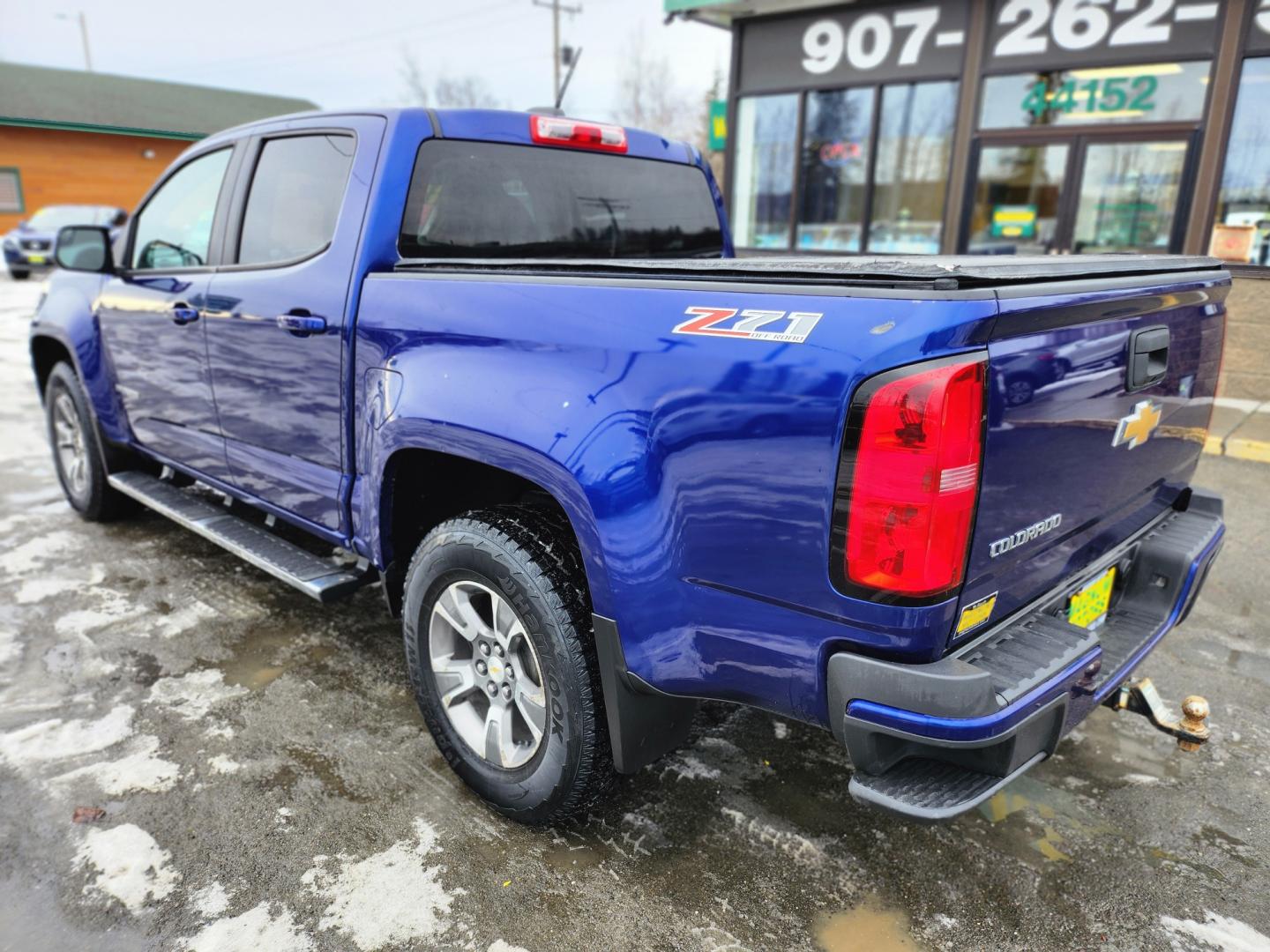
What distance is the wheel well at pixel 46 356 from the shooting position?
4.93m

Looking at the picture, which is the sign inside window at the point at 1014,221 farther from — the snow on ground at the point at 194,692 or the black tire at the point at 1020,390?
the snow on ground at the point at 194,692

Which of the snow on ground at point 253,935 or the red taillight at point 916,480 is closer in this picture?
the red taillight at point 916,480

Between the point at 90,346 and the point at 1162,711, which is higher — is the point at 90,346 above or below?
above

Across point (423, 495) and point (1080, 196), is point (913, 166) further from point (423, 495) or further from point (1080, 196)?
point (423, 495)

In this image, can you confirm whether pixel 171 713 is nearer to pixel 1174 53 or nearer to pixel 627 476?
pixel 627 476

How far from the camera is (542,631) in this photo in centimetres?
222

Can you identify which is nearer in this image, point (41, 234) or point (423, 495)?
point (423, 495)

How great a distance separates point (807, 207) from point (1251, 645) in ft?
29.8

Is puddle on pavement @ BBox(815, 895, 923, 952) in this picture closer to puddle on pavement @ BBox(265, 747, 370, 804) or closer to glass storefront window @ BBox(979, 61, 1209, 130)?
puddle on pavement @ BBox(265, 747, 370, 804)

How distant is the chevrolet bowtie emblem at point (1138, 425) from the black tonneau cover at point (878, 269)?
0.34 metres

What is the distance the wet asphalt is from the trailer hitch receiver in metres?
0.28

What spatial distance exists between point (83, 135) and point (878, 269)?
37.8 metres

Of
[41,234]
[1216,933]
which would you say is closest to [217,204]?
[1216,933]

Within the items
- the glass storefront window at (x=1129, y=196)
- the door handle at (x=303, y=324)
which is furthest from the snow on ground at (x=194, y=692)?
the glass storefront window at (x=1129, y=196)
